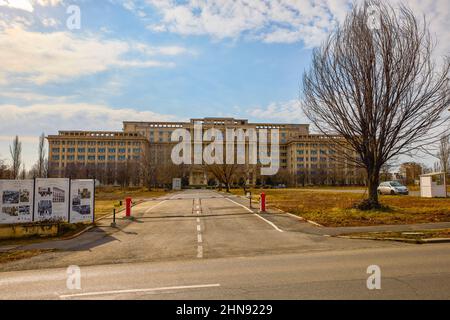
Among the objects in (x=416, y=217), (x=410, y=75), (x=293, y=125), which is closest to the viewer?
A: (x=416, y=217)

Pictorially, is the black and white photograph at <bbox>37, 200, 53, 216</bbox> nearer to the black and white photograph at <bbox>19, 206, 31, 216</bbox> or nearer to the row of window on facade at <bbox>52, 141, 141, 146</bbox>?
the black and white photograph at <bbox>19, 206, 31, 216</bbox>

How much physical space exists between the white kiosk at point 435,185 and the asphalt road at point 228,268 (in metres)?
25.0

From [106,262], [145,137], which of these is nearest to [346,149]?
[106,262]

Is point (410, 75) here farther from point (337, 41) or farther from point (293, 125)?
point (293, 125)

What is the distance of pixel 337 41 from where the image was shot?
2016 centimetres

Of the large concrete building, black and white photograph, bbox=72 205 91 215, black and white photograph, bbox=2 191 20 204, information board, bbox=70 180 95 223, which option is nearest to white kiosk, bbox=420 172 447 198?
information board, bbox=70 180 95 223

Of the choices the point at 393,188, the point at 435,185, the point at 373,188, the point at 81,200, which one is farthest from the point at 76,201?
the point at 393,188

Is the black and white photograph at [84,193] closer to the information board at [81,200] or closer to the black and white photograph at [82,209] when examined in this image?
the information board at [81,200]

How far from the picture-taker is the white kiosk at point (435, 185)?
31.8m

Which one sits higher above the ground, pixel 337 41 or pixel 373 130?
pixel 337 41

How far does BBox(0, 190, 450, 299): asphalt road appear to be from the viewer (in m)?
5.84

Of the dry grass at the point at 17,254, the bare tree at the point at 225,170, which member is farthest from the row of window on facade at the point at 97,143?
the dry grass at the point at 17,254

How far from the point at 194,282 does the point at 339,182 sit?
402 feet

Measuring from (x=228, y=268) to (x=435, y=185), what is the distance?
3128 cm
